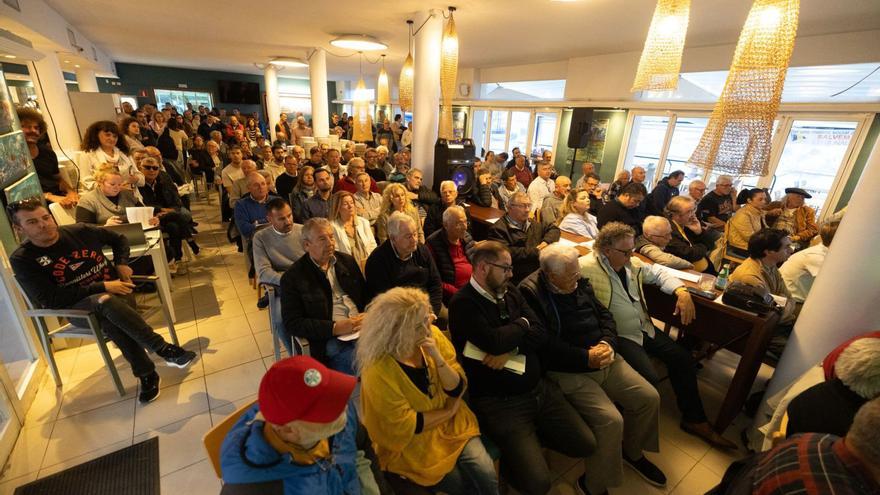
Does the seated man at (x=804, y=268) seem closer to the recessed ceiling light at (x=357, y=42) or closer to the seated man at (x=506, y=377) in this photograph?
the seated man at (x=506, y=377)

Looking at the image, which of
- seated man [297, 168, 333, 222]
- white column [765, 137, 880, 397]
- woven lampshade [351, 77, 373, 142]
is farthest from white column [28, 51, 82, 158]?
white column [765, 137, 880, 397]

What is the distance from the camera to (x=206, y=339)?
123 inches

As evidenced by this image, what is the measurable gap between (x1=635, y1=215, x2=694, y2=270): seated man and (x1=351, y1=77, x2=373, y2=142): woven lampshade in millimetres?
5707

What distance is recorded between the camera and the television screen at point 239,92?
16422 mm

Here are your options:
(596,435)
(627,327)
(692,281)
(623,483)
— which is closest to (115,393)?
(596,435)

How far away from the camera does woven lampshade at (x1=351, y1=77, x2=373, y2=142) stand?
23.6 ft

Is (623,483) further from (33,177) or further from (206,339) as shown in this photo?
(33,177)

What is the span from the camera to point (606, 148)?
789 cm

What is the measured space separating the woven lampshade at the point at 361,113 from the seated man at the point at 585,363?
239 inches

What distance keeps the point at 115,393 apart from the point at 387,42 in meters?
6.42

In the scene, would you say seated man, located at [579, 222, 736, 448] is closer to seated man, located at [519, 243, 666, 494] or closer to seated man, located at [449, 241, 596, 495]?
seated man, located at [519, 243, 666, 494]

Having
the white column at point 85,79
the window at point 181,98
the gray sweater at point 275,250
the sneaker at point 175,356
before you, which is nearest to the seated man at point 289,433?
the gray sweater at point 275,250

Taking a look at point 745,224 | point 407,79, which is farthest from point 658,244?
point 407,79

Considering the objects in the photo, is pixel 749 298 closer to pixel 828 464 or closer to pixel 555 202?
pixel 828 464
